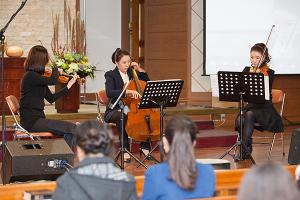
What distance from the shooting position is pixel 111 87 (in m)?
7.21

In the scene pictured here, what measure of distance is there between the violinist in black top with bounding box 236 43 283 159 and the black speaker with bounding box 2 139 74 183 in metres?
2.55

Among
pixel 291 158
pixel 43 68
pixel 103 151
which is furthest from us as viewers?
pixel 43 68

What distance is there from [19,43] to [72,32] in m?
1.20

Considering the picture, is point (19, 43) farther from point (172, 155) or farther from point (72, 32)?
point (172, 155)

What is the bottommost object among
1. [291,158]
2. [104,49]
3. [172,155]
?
[291,158]

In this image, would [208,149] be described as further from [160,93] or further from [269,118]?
[160,93]

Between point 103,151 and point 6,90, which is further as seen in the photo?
point 6,90

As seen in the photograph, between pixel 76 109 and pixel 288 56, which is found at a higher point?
pixel 288 56

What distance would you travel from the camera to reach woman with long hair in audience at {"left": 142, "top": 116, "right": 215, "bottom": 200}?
3154 mm

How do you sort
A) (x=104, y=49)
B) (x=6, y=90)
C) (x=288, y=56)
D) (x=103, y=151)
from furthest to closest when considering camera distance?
1. (x=104, y=49)
2. (x=288, y=56)
3. (x=6, y=90)
4. (x=103, y=151)

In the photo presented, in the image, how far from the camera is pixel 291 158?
20.3 ft

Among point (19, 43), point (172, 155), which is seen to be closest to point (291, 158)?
point (172, 155)

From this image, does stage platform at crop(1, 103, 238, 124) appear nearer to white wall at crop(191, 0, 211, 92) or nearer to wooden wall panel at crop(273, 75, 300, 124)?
white wall at crop(191, 0, 211, 92)

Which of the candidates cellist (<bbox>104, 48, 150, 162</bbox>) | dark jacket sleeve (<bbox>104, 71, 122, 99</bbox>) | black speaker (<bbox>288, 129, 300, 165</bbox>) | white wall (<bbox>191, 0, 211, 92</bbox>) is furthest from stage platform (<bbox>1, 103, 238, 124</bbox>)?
black speaker (<bbox>288, 129, 300, 165</bbox>)
